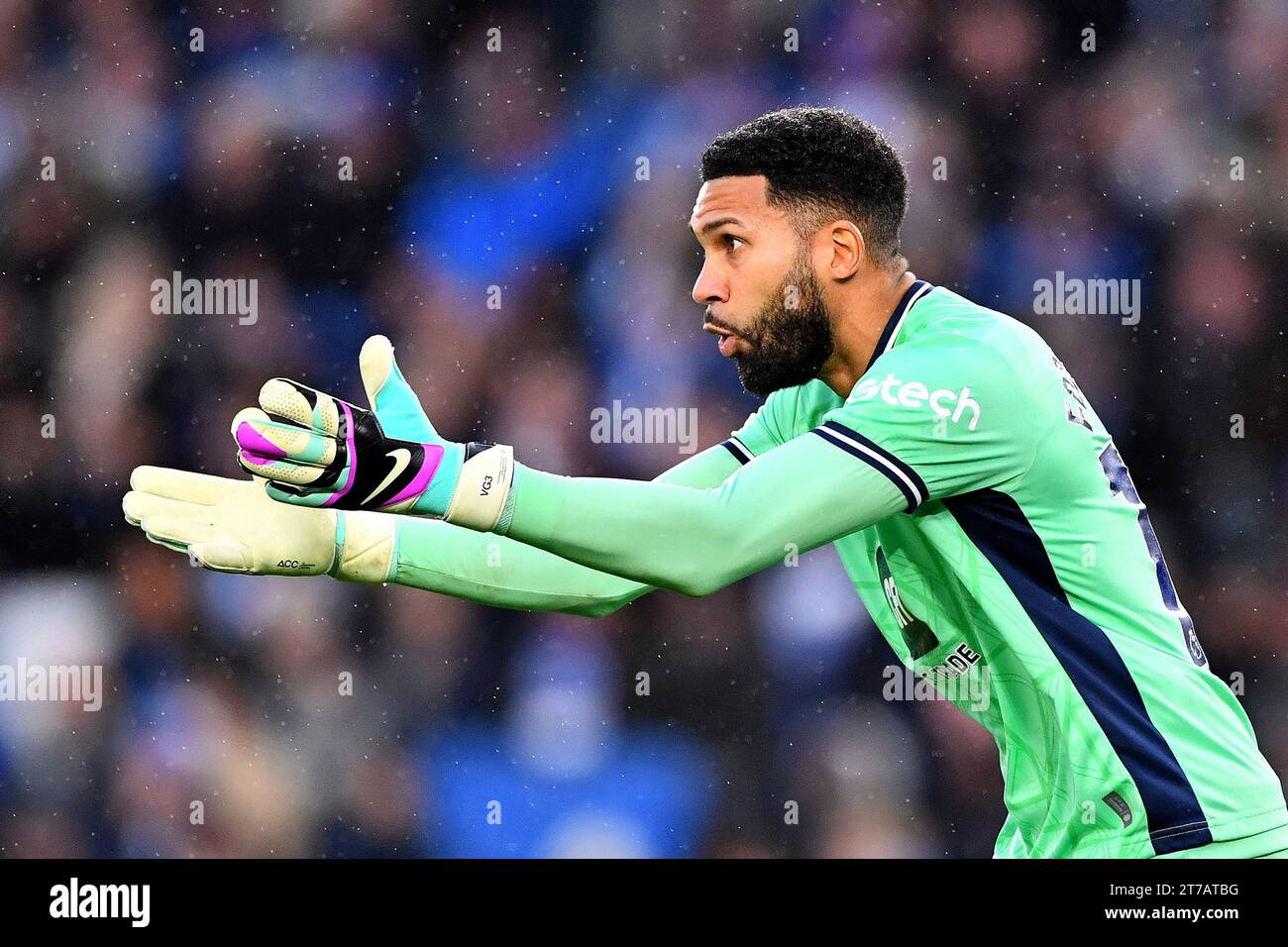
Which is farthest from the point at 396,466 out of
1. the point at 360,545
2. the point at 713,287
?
the point at 713,287

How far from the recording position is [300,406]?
180 cm

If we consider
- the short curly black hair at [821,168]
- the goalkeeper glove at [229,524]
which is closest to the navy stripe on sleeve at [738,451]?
the short curly black hair at [821,168]

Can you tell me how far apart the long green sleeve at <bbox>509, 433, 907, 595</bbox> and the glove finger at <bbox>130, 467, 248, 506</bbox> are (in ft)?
1.84

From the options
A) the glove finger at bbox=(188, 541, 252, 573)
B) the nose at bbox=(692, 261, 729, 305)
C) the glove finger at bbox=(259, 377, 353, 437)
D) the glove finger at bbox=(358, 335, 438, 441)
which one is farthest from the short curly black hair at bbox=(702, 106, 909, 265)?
the glove finger at bbox=(188, 541, 252, 573)

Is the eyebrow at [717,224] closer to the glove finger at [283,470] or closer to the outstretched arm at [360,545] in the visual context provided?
the outstretched arm at [360,545]

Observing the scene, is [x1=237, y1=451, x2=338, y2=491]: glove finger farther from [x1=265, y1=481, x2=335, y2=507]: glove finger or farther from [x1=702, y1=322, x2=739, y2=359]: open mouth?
[x1=702, y1=322, x2=739, y2=359]: open mouth

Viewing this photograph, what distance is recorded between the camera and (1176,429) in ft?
14.3

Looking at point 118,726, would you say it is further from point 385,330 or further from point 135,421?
point 385,330

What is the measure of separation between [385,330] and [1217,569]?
2.79 m

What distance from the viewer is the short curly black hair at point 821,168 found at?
7.83 feet

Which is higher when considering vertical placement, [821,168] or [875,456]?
[821,168]

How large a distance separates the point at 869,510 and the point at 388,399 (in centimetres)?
72

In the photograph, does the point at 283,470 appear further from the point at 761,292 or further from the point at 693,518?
the point at 761,292

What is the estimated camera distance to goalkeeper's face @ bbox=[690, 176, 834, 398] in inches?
92.0
